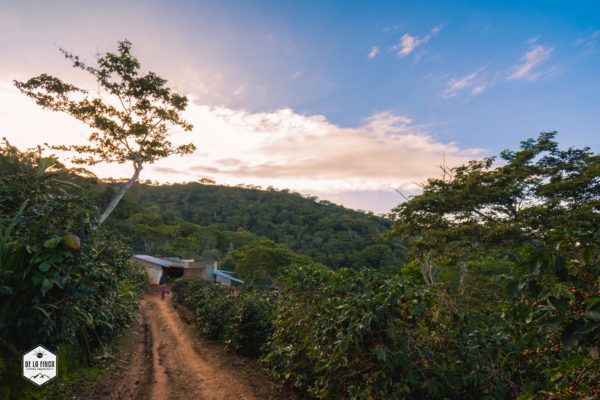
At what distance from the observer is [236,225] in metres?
71.4

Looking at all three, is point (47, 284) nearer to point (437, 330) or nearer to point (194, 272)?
point (437, 330)

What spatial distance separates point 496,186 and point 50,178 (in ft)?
51.3

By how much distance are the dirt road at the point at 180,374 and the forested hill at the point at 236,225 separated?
1552 cm

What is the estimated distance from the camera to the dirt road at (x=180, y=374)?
6.07 meters

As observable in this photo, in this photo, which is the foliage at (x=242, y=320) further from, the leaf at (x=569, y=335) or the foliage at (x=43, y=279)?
the leaf at (x=569, y=335)

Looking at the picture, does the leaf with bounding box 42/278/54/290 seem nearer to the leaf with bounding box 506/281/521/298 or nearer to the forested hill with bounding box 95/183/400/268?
the leaf with bounding box 506/281/521/298

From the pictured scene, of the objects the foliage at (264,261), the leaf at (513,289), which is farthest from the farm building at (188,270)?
the leaf at (513,289)

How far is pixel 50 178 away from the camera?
6.07 metres

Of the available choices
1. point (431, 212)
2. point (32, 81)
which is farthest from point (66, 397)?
point (431, 212)

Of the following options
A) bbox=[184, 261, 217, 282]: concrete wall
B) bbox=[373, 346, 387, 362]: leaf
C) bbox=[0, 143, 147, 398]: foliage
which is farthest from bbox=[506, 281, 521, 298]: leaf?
bbox=[184, 261, 217, 282]: concrete wall
